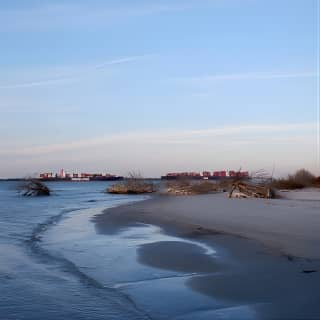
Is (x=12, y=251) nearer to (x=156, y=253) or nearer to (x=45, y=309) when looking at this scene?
(x=156, y=253)

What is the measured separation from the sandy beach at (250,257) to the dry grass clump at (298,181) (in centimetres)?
2184

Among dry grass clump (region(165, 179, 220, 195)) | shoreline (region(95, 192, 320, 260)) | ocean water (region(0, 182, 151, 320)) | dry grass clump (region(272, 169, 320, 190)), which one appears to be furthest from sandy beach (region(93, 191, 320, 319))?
dry grass clump (region(165, 179, 220, 195))

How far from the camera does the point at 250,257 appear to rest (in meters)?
12.6

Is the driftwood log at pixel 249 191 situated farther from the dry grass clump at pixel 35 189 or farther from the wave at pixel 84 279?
the dry grass clump at pixel 35 189

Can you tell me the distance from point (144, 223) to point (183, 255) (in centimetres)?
1029

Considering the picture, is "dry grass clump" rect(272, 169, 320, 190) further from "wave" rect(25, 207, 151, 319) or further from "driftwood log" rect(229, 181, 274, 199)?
"wave" rect(25, 207, 151, 319)

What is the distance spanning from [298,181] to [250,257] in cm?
3647

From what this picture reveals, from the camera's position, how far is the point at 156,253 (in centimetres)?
1445

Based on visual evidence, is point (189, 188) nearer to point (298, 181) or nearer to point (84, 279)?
point (298, 181)

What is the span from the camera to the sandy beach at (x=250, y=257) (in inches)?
328

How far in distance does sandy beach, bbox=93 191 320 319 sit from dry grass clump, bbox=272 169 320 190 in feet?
71.7

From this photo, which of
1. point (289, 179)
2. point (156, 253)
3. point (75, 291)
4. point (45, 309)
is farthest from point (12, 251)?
point (289, 179)

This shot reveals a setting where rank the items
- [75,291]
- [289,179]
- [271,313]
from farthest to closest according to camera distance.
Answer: [289,179] < [75,291] < [271,313]

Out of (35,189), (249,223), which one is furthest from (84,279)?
(35,189)
